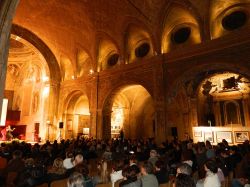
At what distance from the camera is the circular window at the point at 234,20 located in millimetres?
11922

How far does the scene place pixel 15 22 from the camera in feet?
63.7

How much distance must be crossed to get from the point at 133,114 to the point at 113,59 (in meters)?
6.60

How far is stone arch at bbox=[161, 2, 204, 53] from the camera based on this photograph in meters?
13.3

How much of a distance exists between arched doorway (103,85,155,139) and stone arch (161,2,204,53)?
726 centimetres

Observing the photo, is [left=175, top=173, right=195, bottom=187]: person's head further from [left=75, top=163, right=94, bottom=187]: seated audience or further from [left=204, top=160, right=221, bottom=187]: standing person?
[left=75, top=163, right=94, bottom=187]: seated audience

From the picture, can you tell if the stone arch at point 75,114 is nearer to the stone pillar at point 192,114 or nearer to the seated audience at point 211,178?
the stone pillar at point 192,114

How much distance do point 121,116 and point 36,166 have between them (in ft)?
56.4

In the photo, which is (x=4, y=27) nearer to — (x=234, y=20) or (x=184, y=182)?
(x=184, y=182)

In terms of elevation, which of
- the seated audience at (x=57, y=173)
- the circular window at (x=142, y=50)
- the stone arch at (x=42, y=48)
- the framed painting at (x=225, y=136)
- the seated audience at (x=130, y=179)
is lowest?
the seated audience at (x=57, y=173)

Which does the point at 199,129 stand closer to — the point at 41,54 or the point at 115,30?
the point at 115,30

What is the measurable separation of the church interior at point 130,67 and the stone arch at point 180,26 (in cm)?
6

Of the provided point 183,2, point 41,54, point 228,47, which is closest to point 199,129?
point 228,47

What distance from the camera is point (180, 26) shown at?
14.5 metres

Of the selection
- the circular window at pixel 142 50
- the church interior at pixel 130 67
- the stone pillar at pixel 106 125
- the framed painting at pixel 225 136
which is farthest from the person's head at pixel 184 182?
the stone pillar at pixel 106 125
